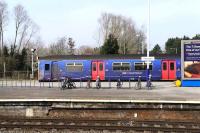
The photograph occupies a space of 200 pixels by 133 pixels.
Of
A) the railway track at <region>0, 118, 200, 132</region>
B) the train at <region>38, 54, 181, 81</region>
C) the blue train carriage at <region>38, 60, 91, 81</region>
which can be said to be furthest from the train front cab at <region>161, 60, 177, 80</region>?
the railway track at <region>0, 118, 200, 132</region>

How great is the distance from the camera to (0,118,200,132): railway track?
16703 mm

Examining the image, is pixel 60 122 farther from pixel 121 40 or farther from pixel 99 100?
pixel 121 40

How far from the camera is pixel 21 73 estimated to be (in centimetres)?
5978

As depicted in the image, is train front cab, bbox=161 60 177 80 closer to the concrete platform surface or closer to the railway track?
the concrete platform surface

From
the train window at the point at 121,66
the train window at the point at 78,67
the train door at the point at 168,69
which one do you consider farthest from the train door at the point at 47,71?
the train door at the point at 168,69

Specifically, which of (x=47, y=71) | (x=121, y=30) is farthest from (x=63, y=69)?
(x=121, y=30)

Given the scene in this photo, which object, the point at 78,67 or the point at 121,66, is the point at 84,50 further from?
the point at 121,66

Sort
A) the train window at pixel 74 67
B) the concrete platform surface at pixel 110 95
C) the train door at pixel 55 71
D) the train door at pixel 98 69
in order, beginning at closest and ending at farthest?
the concrete platform surface at pixel 110 95 → the train door at pixel 98 69 → the train window at pixel 74 67 → the train door at pixel 55 71

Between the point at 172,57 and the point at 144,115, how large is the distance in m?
25.6

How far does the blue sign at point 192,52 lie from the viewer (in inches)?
1352

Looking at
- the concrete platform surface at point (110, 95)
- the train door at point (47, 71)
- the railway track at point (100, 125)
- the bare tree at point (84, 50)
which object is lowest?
the railway track at point (100, 125)

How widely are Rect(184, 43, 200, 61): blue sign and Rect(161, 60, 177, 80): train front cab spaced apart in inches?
430

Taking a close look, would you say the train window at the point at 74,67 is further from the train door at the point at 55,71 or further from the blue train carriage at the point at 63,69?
the train door at the point at 55,71

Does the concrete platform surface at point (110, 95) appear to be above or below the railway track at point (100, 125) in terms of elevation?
above
